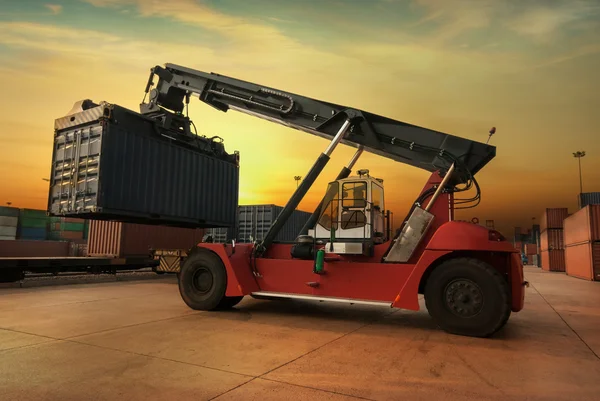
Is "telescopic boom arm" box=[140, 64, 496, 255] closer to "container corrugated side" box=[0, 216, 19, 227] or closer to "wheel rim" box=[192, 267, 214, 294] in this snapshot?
"wheel rim" box=[192, 267, 214, 294]

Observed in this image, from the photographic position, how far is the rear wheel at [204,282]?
8445 millimetres

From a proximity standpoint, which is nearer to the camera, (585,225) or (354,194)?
(354,194)

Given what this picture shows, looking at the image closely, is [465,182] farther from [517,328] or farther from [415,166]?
[517,328]

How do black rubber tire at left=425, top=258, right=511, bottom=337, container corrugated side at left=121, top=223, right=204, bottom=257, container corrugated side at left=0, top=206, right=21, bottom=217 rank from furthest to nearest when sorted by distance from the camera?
container corrugated side at left=0, top=206, right=21, bottom=217, container corrugated side at left=121, top=223, right=204, bottom=257, black rubber tire at left=425, top=258, right=511, bottom=337

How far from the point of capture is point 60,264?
13398mm

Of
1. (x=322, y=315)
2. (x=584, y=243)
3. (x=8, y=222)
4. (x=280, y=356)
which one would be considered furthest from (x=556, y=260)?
(x=8, y=222)

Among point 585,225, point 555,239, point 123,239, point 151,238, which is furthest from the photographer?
point 555,239

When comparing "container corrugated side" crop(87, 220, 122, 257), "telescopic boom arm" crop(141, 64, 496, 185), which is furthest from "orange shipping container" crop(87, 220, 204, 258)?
"telescopic boom arm" crop(141, 64, 496, 185)

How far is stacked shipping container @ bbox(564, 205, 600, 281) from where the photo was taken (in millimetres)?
21750

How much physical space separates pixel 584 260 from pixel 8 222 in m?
53.2

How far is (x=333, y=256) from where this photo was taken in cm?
772

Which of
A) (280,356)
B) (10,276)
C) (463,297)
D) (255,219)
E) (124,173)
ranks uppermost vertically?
(124,173)

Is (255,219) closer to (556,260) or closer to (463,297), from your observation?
(463,297)

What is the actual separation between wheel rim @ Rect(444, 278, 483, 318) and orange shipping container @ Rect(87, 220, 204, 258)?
14119 mm
